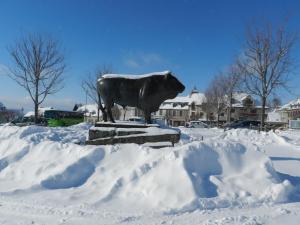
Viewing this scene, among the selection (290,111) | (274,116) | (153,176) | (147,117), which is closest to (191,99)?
(274,116)

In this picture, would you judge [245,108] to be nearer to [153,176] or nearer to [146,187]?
[153,176]

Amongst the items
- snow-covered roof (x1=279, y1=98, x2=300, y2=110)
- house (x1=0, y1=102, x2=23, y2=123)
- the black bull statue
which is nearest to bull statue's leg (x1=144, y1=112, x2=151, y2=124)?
the black bull statue

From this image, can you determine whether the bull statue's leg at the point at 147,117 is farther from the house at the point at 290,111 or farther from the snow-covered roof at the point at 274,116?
the snow-covered roof at the point at 274,116

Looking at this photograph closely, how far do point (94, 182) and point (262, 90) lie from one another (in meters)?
19.6

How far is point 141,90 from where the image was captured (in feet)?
33.2

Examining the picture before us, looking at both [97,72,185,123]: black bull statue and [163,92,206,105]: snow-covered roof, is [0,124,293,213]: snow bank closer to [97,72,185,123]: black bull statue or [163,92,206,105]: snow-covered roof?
[97,72,185,123]: black bull statue

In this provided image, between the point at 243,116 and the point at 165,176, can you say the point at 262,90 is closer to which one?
→ the point at 165,176

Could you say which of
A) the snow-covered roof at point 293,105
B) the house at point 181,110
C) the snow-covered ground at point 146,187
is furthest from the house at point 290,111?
the snow-covered ground at point 146,187

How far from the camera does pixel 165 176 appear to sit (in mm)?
5645

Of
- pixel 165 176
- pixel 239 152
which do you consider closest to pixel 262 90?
pixel 239 152

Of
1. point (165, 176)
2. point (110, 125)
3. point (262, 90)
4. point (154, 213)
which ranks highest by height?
point (262, 90)

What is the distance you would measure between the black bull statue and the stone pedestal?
758mm

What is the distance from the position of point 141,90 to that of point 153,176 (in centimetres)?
483

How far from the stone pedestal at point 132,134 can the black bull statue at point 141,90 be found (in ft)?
2.49
